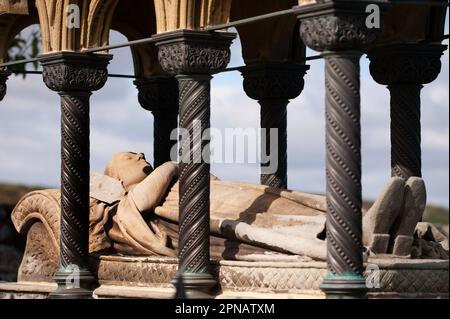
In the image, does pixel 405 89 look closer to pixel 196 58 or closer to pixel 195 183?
pixel 196 58

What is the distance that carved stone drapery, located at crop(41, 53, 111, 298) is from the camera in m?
20.2

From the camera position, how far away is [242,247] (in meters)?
18.9

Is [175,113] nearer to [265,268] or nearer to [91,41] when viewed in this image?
[91,41]

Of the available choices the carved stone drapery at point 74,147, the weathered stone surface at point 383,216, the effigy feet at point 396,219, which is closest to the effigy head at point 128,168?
the carved stone drapery at point 74,147

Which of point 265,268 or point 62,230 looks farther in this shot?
point 62,230

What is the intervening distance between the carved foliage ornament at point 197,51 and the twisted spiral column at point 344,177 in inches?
98.7

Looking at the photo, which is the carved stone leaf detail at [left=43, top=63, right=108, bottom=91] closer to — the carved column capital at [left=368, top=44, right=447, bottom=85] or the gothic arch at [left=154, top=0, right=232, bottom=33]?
the gothic arch at [left=154, top=0, right=232, bottom=33]

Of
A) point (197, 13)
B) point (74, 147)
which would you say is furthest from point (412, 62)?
point (74, 147)

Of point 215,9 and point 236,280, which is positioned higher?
point 215,9

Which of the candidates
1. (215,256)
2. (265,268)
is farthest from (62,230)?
(265,268)

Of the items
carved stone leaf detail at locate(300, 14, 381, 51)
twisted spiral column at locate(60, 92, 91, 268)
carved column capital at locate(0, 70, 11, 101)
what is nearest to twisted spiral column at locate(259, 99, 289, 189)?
twisted spiral column at locate(60, 92, 91, 268)

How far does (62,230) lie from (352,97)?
18.9 feet
